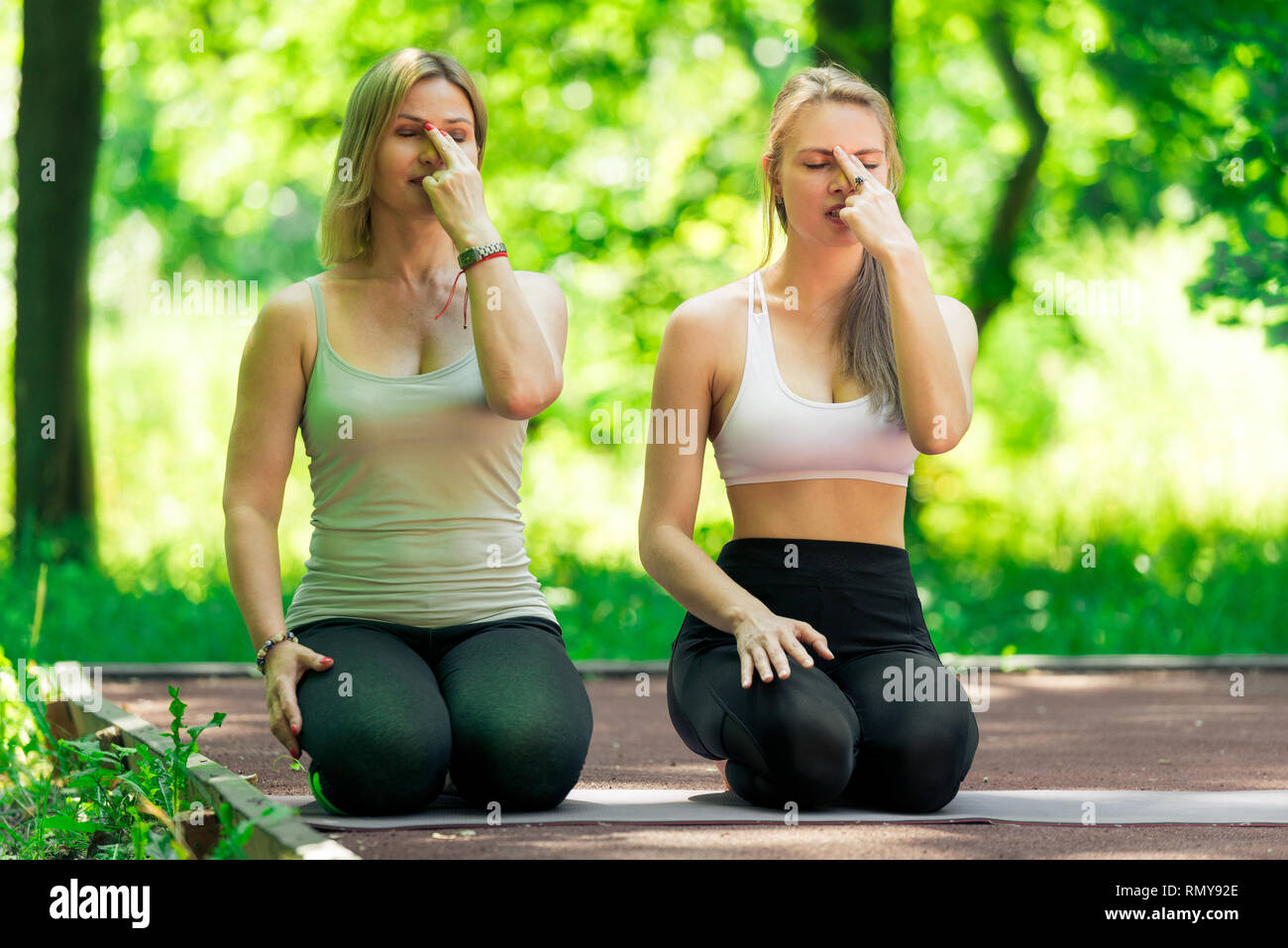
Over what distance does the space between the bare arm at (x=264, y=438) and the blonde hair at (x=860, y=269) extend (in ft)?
4.05

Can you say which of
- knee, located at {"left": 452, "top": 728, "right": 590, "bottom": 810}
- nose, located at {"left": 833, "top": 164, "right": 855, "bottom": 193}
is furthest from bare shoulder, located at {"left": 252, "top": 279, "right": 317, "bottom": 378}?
nose, located at {"left": 833, "top": 164, "right": 855, "bottom": 193}

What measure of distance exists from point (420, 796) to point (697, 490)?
3.16ft

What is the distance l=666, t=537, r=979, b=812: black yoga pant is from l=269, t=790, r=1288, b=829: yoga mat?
7 centimetres

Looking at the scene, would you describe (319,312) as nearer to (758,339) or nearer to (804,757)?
(758,339)

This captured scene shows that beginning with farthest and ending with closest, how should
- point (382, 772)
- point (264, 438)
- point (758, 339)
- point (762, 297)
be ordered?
point (762, 297) → point (758, 339) → point (264, 438) → point (382, 772)

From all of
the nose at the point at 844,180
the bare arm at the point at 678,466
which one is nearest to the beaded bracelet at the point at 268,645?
the bare arm at the point at 678,466

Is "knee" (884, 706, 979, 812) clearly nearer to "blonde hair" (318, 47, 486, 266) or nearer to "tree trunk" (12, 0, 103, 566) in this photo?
"blonde hair" (318, 47, 486, 266)

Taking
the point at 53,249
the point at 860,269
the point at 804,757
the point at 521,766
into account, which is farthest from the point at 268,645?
the point at 53,249

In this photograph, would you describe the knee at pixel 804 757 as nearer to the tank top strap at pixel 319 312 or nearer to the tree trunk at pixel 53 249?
the tank top strap at pixel 319 312

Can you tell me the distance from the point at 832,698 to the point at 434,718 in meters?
0.87

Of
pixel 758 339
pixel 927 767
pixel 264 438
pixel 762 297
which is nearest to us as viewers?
pixel 927 767

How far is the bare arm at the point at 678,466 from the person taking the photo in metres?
3.56

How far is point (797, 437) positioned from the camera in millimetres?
3559

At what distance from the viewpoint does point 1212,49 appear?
8711 millimetres
